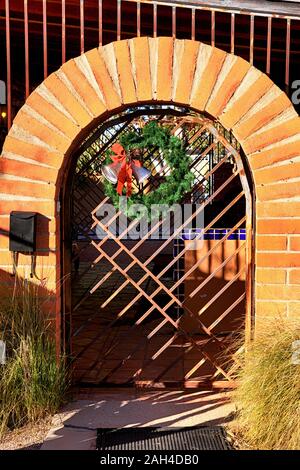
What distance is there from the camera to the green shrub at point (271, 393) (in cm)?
328

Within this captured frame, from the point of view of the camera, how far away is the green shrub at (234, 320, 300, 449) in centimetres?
328

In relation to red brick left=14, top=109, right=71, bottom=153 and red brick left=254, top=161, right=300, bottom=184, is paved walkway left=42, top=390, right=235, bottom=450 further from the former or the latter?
red brick left=14, top=109, right=71, bottom=153

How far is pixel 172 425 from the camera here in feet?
12.7

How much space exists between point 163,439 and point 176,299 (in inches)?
49.7

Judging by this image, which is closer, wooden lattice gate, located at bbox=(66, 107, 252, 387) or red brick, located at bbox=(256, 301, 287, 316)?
red brick, located at bbox=(256, 301, 287, 316)

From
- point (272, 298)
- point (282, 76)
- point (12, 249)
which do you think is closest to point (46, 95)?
point (12, 249)

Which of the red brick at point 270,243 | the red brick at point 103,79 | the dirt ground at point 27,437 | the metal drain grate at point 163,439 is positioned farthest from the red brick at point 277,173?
the dirt ground at point 27,437

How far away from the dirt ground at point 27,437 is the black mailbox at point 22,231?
1232mm

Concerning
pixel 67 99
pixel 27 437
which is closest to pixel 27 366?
pixel 27 437

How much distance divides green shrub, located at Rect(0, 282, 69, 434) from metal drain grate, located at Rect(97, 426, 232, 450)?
1.55ft

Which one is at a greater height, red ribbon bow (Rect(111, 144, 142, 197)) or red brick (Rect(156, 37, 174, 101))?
red brick (Rect(156, 37, 174, 101))

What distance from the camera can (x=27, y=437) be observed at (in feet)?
12.1

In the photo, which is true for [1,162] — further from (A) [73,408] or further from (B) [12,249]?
(A) [73,408]

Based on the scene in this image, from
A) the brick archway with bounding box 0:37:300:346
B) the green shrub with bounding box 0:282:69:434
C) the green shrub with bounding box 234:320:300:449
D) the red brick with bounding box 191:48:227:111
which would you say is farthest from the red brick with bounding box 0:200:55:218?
the green shrub with bounding box 234:320:300:449
